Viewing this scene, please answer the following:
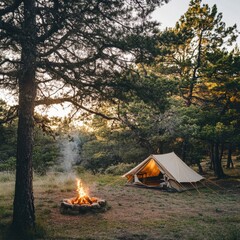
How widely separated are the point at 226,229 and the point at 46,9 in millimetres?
6349

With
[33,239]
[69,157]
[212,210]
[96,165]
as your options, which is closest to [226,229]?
[212,210]

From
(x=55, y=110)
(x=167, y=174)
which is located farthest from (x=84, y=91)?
(x=167, y=174)

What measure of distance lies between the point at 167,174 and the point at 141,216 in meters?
5.72

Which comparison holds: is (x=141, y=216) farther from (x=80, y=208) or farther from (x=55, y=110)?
(x=55, y=110)

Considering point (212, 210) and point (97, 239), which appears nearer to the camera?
point (97, 239)

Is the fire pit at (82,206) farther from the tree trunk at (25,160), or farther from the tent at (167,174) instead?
the tent at (167,174)

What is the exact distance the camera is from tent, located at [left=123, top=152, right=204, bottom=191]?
1375cm

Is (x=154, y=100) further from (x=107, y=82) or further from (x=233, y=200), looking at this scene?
(x=233, y=200)

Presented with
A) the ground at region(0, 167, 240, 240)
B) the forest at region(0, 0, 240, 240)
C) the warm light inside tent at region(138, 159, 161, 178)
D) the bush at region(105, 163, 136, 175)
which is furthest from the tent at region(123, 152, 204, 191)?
the bush at region(105, 163, 136, 175)

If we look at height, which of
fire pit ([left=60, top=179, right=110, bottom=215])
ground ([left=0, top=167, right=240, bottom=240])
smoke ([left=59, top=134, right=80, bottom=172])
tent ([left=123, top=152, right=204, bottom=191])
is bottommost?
ground ([left=0, top=167, right=240, bottom=240])

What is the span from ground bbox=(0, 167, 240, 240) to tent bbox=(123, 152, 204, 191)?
768 millimetres

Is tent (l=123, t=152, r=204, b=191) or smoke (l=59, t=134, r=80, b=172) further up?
smoke (l=59, t=134, r=80, b=172)

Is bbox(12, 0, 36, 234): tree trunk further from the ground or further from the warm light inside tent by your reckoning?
the warm light inside tent

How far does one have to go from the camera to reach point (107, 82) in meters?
7.11
